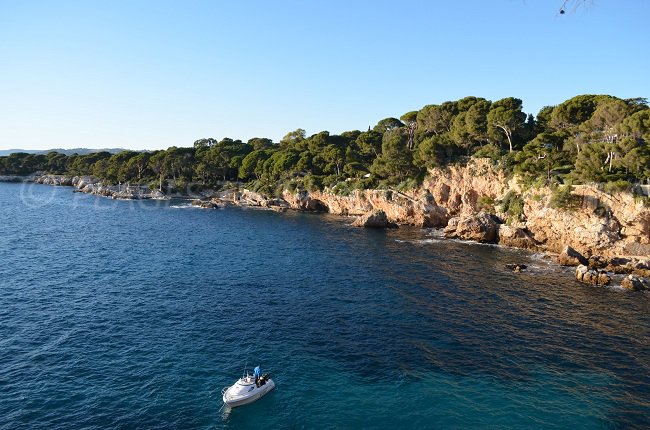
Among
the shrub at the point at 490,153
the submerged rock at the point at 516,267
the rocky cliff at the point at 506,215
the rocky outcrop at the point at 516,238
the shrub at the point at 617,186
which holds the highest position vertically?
the shrub at the point at 490,153

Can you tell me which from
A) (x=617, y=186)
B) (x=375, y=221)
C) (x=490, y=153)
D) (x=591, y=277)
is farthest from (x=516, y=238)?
(x=375, y=221)

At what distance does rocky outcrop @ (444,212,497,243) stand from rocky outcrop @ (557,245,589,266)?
52.3 ft

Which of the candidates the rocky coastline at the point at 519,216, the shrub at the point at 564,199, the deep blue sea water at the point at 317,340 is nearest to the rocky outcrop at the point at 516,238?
the rocky coastline at the point at 519,216

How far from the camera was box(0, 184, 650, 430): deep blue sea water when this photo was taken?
86.9 ft

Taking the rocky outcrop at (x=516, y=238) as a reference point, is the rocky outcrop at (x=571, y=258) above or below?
below

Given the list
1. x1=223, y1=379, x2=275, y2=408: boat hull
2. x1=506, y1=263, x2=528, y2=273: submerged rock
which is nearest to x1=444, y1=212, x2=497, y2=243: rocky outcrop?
x1=506, y1=263, x2=528, y2=273: submerged rock

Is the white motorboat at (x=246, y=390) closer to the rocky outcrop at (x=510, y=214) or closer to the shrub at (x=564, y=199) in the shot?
the rocky outcrop at (x=510, y=214)

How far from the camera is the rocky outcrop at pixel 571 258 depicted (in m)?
59.2

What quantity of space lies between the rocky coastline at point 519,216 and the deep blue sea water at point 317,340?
6.34 m

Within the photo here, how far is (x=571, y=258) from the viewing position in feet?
195

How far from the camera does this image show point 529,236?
7194cm

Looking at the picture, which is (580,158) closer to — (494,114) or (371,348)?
(494,114)

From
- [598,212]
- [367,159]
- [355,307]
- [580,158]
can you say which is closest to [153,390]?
[355,307]

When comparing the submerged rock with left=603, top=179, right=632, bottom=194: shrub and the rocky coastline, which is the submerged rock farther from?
left=603, top=179, right=632, bottom=194: shrub
